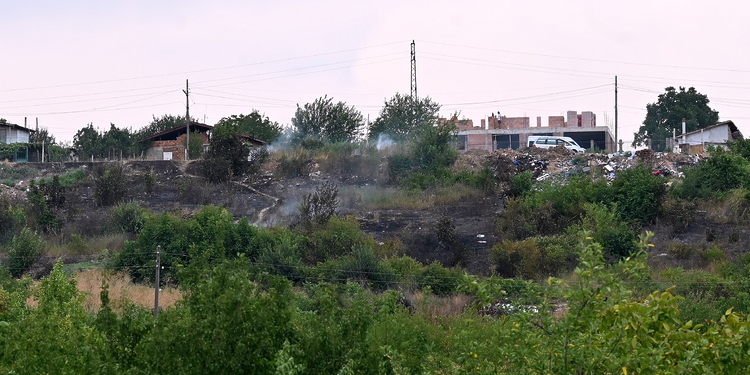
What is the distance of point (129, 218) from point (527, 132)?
101ft

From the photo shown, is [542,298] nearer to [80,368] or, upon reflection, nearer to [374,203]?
[80,368]

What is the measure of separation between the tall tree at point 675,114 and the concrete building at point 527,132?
851cm

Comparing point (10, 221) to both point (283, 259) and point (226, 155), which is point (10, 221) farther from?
point (283, 259)

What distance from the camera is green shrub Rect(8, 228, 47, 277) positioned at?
3588cm

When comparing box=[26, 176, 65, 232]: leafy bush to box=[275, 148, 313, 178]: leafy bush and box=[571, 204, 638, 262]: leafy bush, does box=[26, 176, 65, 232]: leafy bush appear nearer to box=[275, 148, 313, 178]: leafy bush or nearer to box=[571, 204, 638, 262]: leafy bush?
box=[275, 148, 313, 178]: leafy bush

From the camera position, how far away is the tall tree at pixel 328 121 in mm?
61938

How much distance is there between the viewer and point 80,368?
9992 mm

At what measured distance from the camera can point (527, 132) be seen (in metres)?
63.1

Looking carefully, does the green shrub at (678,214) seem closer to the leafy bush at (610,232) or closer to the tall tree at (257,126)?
the leafy bush at (610,232)

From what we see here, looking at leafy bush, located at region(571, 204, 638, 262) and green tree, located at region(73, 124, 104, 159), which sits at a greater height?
green tree, located at region(73, 124, 104, 159)

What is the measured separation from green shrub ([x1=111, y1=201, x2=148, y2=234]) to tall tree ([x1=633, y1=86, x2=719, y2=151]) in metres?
42.5

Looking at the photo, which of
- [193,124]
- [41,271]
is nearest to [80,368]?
[41,271]

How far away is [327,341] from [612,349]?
2.92 m

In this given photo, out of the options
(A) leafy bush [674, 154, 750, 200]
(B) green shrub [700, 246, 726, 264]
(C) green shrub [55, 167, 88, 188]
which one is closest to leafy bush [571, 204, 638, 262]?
(B) green shrub [700, 246, 726, 264]
